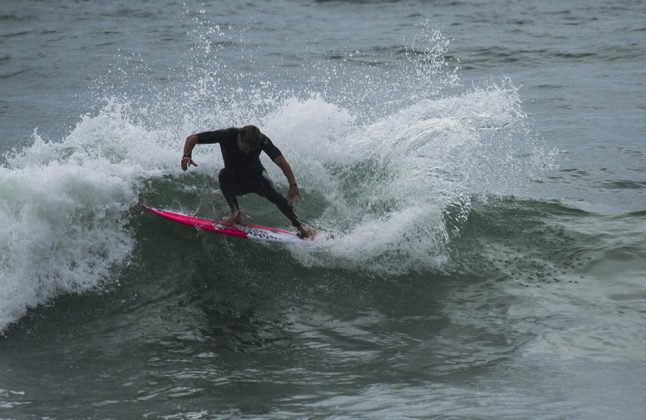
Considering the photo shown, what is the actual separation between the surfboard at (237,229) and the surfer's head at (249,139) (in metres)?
1.15

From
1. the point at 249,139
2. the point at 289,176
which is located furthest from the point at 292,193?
the point at 249,139

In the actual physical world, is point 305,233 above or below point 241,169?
below

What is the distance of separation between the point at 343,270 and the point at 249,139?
187cm

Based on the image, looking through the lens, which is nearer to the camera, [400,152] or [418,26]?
[400,152]

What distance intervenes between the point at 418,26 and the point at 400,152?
1567 centimetres

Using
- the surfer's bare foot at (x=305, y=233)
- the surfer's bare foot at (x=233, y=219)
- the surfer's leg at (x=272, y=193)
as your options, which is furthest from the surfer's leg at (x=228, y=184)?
the surfer's bare foot at (x=305, y=233)

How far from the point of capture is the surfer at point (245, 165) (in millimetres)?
9148

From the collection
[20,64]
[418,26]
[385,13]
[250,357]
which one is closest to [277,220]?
[250,357]

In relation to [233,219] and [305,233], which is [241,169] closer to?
[233,219]

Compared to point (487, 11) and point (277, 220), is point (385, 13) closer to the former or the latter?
point (487, 11)

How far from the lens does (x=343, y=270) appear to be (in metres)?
9.83

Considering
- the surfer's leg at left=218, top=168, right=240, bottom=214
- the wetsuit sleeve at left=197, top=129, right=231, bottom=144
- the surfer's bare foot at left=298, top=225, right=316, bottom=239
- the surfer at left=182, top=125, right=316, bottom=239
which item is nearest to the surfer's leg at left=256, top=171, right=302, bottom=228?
the surfer at left=182, top=125, right=316, bottom=239

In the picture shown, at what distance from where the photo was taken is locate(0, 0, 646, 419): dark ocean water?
7297 millimetres

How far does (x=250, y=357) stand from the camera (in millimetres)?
7965
